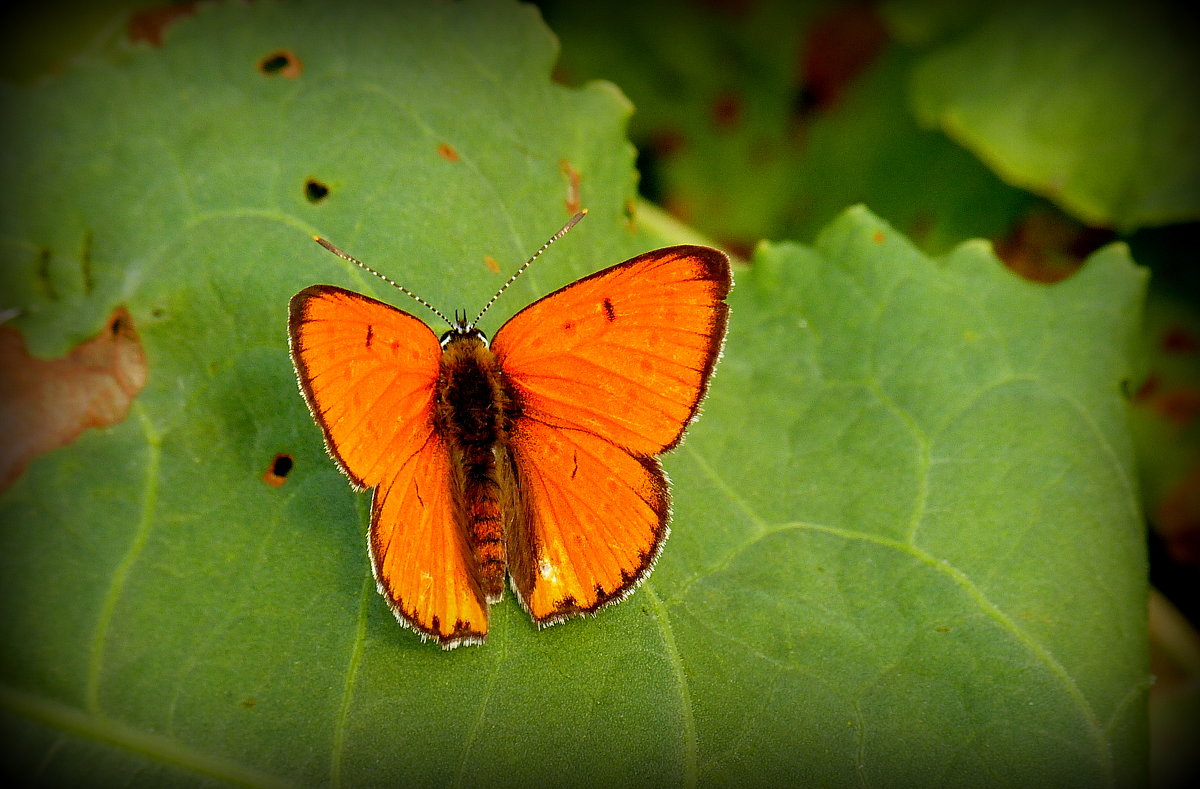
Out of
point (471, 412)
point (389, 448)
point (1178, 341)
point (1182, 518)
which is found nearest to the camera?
point (389, 448)

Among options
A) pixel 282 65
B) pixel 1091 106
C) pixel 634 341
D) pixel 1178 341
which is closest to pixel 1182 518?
pixel 1178 341

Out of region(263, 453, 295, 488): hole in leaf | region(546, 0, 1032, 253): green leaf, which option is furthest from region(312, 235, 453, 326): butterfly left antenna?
region(546, 0, 1032, 253): green leaf

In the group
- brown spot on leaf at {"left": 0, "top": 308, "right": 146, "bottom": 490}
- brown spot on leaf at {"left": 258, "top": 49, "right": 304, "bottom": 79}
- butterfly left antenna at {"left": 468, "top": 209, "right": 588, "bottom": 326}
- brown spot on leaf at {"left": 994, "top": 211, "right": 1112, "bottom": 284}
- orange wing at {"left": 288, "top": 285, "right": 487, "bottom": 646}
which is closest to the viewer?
orange wing at {"left": 288, "top": 285, "right": 487, "bottom": 646}

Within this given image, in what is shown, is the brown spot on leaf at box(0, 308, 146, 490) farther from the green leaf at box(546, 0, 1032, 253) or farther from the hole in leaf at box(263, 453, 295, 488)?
the green leaf at box(546, 0, 1032, 253)

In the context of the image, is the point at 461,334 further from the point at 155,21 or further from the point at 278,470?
the point at 155,21

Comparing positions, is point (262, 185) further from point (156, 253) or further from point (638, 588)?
point (638, 588)

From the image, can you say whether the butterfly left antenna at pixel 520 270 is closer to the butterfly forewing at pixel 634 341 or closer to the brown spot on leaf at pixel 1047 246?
the butterfly forewing at pixel 634 341

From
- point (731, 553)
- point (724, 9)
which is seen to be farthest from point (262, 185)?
point (724, 9)
